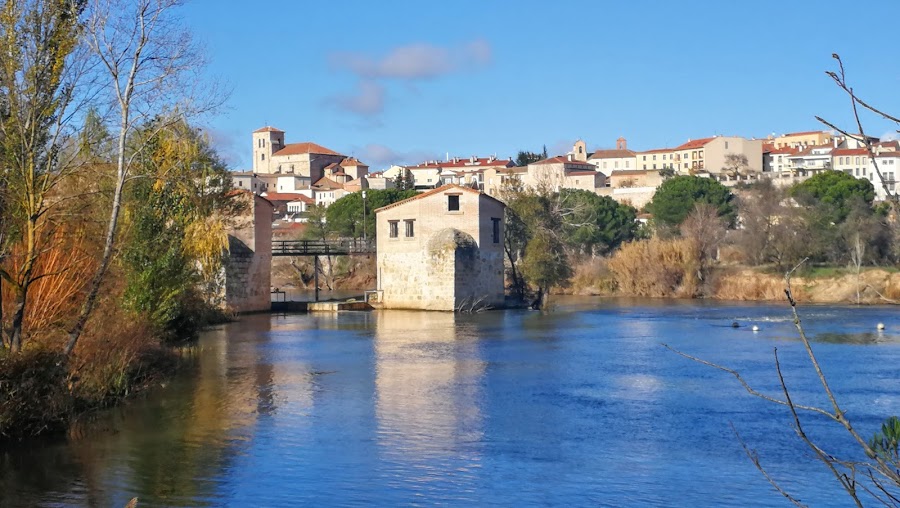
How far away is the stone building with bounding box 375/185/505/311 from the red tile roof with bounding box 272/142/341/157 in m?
93.3

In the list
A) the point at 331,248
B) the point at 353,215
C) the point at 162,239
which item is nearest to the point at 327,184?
the point at 353,215

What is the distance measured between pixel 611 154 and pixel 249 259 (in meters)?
98.2

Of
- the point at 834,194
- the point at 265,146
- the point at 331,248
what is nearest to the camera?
the point at 331,248

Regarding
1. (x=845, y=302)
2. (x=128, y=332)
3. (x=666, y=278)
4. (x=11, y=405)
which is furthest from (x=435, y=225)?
(x=11, y=405)

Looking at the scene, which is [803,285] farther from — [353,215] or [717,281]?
[353,215]

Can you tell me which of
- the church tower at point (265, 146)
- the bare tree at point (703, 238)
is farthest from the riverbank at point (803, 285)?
the church tower at point (265, 146)

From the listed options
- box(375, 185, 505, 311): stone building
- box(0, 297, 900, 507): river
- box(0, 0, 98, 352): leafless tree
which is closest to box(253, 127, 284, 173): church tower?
Result: box(375, 185, 505, 311): stone building

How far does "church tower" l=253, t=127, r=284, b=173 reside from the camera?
13888cm

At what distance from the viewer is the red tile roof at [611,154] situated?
131125mm

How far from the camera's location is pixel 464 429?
1509cm

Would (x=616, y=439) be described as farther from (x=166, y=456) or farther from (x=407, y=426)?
(x=166, y=456)

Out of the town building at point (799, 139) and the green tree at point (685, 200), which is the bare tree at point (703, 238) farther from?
the town building at point (799, 139)

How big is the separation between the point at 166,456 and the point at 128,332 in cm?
563

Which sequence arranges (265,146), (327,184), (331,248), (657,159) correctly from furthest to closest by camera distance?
1. (265,146)
2. (657,159)
3. (327,184)
4. (331,248)
